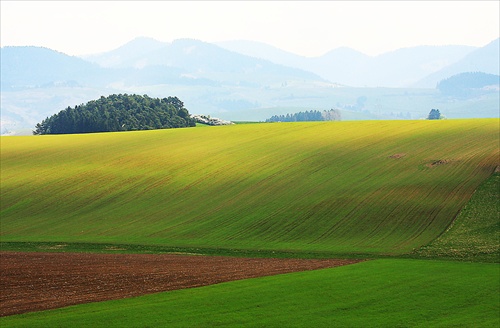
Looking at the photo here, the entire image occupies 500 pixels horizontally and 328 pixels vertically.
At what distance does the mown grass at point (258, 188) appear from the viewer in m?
55.2

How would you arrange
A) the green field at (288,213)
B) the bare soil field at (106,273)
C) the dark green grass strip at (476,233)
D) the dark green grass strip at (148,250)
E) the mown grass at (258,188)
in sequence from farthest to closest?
the mown grass at (258,188)
the dark green grass strip at (148,250)
the dark green grass strip at (476,233)
the bare soil field at (106,273)
the green field at (288,213)

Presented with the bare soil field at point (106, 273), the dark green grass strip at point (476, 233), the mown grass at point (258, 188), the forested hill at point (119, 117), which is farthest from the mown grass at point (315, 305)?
the forested hill at point (119, 117)

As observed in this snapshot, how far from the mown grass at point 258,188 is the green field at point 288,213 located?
0.72ft

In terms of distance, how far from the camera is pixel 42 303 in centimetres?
3056

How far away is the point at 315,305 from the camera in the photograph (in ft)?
103

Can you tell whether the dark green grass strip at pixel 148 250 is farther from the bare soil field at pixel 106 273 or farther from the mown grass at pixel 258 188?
the bare soil field at pixel 106 273

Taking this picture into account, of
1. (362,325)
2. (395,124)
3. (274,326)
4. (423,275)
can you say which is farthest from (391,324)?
(395,124)

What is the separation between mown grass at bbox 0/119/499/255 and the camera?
181ft

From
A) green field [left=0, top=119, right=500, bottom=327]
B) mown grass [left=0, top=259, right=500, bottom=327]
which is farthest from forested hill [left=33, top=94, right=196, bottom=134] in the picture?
mown grass [left=0, top=259, right=500, bottom=327]

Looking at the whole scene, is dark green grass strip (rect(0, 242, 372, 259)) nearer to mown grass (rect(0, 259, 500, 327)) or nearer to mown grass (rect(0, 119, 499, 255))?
mown grass (rect(0, 119, 499, 255))

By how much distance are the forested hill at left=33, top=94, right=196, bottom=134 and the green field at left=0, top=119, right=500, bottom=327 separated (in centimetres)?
3694

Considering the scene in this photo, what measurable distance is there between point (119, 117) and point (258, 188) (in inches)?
3173

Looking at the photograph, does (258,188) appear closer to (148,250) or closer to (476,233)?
(148,250)

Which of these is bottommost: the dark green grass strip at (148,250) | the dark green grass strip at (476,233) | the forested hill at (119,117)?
the dark green grass strip at (148,250)
